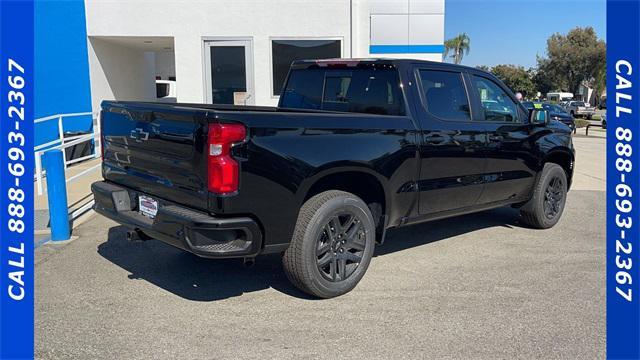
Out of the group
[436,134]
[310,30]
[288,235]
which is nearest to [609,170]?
[436,134]

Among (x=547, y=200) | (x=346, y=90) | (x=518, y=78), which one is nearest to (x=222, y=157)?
(x=346, y=90)

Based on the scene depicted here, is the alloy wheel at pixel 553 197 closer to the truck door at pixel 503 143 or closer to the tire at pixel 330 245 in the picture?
the truck door at pixel 503 143

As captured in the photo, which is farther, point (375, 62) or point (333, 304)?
point (375, 62)

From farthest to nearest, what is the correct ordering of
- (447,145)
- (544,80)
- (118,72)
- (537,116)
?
(544,80) < (118,72) < (537,116) < (447,145)

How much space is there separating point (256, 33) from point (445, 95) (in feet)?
24.4

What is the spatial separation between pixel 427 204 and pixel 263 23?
8001mm

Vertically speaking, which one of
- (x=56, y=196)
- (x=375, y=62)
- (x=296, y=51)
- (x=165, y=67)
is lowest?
(x=56, y=196)

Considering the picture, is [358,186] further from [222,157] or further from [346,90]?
[222,157]

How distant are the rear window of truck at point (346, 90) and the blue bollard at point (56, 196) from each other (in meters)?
2.49

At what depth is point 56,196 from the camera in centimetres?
574

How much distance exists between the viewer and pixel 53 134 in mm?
12016

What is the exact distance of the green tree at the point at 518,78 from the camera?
74.2 m

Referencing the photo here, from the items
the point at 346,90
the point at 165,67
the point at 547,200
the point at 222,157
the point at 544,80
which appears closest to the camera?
the point at 222,157

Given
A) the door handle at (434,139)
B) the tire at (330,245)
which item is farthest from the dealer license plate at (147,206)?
the door handle at (434,139)
